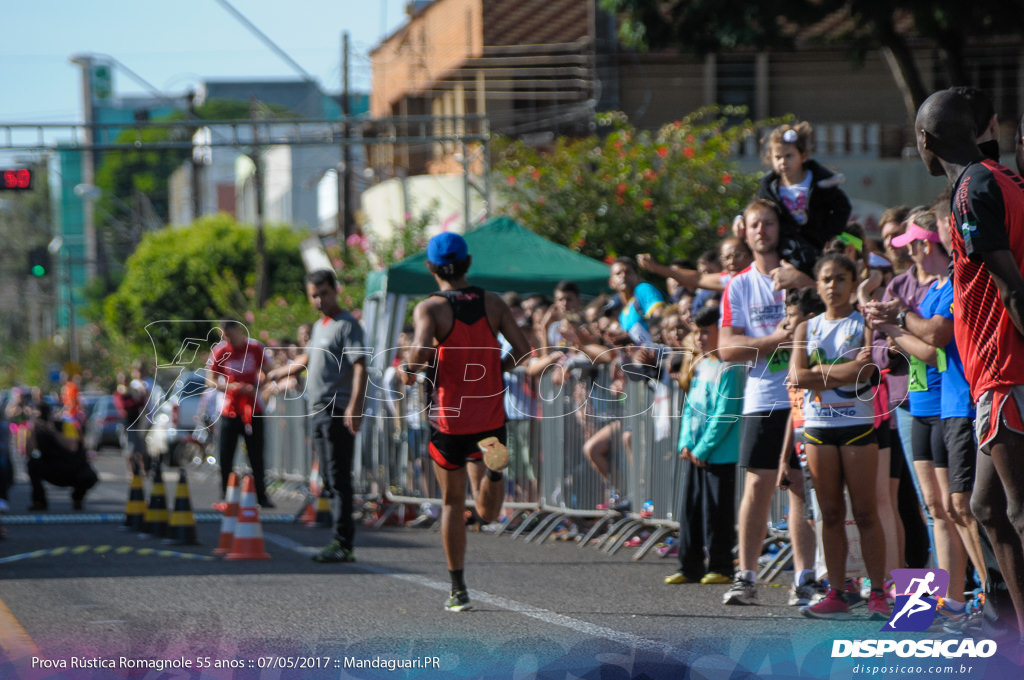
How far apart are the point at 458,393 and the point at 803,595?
2.12 meters

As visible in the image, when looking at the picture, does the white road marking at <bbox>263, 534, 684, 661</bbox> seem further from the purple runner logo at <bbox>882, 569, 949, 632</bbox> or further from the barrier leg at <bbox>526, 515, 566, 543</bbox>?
the barrier leg at <bbox>526, 515, 566, 543</bbox>

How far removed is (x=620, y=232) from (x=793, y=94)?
12511 millimetres

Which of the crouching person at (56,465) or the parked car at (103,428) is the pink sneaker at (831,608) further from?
the parked car at (103,428)

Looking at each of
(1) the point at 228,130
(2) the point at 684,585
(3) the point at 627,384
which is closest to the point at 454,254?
(2) the point at 684,585

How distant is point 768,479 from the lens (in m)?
7.77

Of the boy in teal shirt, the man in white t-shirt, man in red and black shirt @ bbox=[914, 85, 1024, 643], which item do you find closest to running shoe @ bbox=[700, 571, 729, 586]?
the boy in teal shirt

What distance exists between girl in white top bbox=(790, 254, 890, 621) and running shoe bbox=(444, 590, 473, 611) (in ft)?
5.72

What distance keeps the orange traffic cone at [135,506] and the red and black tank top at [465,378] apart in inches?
226

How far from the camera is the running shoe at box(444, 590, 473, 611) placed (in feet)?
24.5

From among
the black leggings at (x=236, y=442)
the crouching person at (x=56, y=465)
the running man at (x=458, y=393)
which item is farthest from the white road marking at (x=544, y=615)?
the crouching person at (x=56, y=465)

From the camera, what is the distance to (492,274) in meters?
14.8

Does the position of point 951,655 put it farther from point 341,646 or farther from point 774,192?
point 774,192

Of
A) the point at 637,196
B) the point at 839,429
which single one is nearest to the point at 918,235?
the point at 839,429

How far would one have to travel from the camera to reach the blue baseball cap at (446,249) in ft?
25.4
